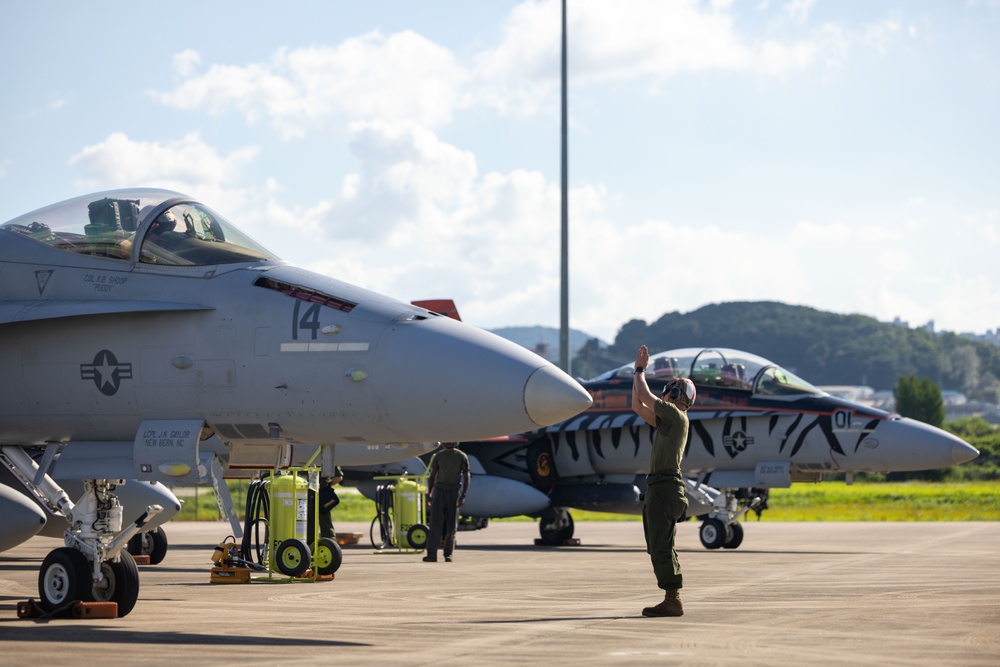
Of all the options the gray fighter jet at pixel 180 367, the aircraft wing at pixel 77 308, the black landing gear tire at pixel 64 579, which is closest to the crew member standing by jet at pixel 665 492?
the gray fighter jet at pixel 180 367

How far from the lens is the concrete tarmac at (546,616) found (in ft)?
24.2

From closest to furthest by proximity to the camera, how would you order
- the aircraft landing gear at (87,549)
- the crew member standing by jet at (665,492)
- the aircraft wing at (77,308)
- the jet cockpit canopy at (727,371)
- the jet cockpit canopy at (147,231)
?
the aircraft wing at (77,308) < the aircraft landing gear at (87,549) < the crew member standing by jet at (665,492) < the jet cockpit canopy at (147,231) < the jet cockpit canopy at (727,371)

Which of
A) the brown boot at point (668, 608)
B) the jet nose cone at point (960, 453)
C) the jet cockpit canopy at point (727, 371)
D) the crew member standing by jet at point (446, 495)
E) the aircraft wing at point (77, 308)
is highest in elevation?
the jet cockpit canopy at point (727, 371)

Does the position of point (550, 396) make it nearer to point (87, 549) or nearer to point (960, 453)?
point (87, 549)

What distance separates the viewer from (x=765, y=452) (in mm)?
19688

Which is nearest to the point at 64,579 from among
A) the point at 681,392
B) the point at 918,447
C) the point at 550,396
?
the point at 550,396

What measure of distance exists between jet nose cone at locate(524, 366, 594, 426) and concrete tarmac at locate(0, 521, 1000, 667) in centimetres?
137

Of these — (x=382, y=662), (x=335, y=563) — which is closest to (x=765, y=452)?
(x=335, y=563)

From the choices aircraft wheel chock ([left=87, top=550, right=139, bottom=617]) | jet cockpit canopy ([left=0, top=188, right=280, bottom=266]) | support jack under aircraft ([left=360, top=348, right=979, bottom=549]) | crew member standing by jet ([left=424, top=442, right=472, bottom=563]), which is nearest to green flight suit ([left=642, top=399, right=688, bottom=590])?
jet cockpit canopy ([left=0, top=188, right=280, bottom=266])

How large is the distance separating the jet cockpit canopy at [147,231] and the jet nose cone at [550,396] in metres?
2.47

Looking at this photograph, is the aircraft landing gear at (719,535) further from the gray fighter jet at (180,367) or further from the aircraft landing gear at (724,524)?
the gray fighter jet at (180,367)

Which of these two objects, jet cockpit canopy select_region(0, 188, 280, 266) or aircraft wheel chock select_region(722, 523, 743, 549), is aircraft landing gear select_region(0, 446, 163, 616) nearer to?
jet cockpit canopy select_region(0, 188, 280, 266)

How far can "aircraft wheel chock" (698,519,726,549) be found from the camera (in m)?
19.5

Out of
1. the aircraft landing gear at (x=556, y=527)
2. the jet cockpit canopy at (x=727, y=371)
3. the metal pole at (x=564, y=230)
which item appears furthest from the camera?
the metal pole at (x=564, y=230)
